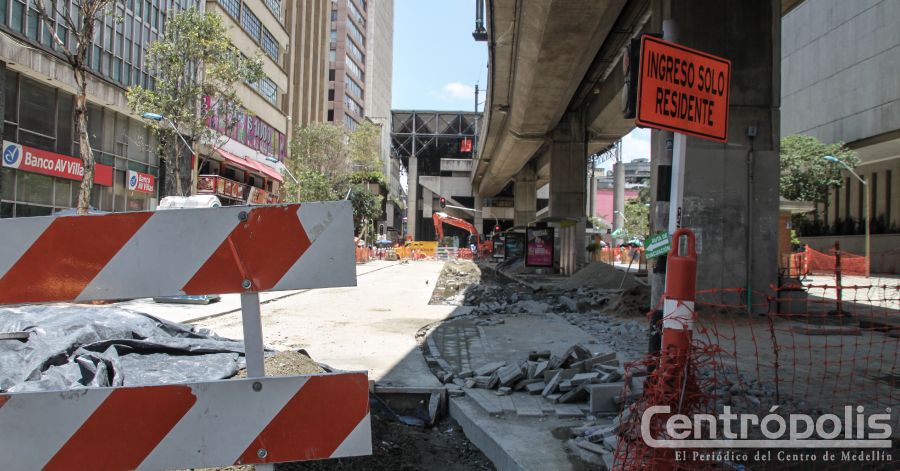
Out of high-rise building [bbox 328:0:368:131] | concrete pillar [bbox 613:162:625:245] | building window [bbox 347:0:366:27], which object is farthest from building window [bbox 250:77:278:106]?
concrete pillar [bbox 613:162:625:245]

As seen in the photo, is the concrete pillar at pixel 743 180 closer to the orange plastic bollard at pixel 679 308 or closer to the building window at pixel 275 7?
the orange plastic bollard at pixel 679 308

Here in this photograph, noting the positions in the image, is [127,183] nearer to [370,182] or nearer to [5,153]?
[5,153]

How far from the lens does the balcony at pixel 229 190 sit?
1316 inches

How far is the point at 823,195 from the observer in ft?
133

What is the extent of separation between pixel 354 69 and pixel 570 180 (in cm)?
6352

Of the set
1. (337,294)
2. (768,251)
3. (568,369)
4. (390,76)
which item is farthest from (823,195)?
(390,76)

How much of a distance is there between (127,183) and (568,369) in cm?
2751

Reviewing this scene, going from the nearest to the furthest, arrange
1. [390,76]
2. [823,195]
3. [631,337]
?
[631,337]
[823,195]
[390,76]

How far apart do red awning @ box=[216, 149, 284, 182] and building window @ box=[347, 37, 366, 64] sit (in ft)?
142

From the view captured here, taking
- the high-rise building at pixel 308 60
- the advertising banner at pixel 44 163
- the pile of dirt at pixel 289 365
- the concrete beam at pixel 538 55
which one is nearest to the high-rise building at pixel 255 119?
the high-rise building at pixel 308 60

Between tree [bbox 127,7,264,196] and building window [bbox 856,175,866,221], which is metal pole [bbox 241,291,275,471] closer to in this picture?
tree [bbox 127,7,264,196]


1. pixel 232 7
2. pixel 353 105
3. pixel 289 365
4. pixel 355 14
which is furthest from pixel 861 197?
pixel 355 14

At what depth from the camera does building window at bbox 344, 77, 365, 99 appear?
8256 cm

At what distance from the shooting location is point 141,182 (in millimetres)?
28812
